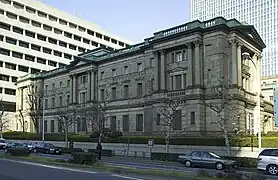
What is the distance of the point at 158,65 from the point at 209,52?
8709 mm

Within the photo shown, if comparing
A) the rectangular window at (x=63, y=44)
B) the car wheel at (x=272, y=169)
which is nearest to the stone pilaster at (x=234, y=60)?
the car wheel at (x=272, y=169)

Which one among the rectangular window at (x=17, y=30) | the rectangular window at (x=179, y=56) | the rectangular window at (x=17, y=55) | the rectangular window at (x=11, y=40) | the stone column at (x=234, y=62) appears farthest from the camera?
the rectangular window at (x=17, y=30)

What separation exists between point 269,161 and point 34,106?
73.3 metres

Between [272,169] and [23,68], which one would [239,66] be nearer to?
[272,169]

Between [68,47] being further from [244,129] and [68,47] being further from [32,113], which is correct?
[244,129]

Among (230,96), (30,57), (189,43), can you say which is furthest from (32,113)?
(230,96)

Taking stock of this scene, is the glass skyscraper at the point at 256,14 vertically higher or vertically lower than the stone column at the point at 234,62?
higher

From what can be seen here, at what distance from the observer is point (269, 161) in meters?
25.9

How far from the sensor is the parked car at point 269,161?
25.6 metres

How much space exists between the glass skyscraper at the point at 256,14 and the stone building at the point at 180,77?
162 feet

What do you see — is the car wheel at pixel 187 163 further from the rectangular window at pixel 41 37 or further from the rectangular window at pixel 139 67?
the rectangular window at pixel 41 37

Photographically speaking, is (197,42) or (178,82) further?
(178,82)

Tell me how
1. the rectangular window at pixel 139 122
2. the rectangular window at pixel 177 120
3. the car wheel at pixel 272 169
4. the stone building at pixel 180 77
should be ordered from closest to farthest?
1. the car wheel at pixel 272 169
2. the stone building at pixel 180 77
3. the rectangular window at pixel 177 120
4. the rectangular window at pixel 139 122

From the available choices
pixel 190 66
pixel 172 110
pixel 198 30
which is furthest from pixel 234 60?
pixel 172 110
